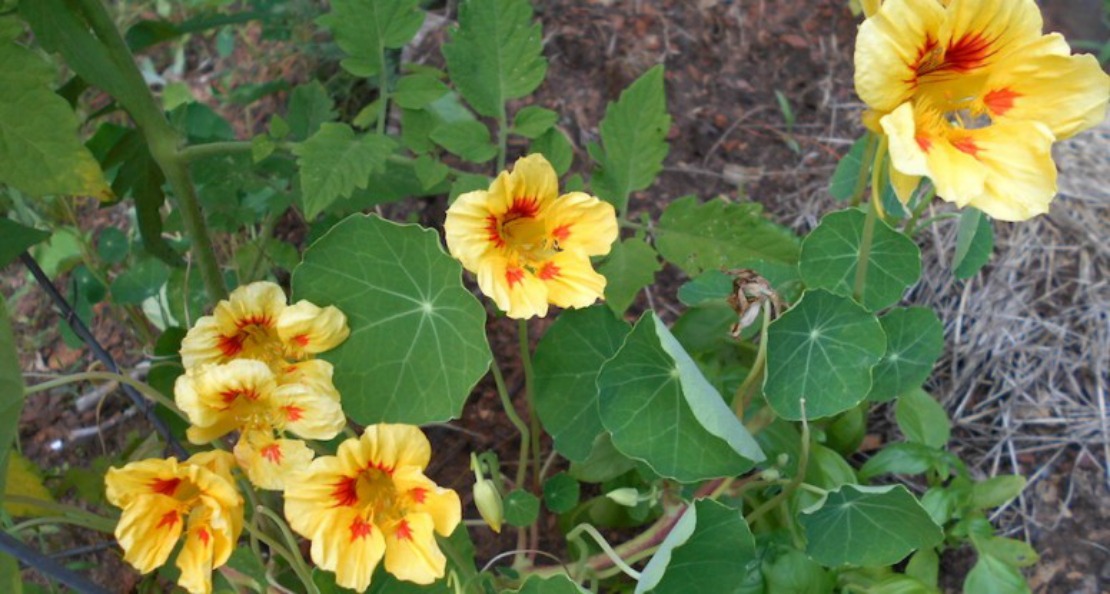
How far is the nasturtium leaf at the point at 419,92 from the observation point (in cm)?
125

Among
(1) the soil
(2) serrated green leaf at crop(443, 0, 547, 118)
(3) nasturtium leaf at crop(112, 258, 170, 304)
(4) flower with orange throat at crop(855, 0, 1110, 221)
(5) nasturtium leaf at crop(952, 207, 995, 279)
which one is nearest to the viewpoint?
(4) flower with orange throat at crop(855, 0, 1110, 221)

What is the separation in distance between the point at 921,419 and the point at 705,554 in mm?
441

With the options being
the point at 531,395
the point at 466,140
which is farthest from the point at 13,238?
the point at 531,395

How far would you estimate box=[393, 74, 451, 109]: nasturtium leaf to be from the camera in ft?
4.09

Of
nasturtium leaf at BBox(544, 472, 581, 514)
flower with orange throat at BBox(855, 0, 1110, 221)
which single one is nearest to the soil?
nasturtium leaf at BBox(544, 472, 581, 514)

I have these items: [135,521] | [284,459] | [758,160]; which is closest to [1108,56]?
[758,160]

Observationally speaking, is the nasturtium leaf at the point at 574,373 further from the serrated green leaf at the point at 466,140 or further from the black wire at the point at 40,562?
the black wire at the point at 40,562

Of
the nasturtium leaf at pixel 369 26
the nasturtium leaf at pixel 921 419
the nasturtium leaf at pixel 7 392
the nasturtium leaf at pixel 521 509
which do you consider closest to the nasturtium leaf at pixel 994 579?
the nasturtium leaf at pixel 921 419

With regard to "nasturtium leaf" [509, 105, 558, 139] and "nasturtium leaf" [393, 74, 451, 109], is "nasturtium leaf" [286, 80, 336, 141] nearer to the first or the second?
"nasturtium leaf" [393, 74, 451, 109]

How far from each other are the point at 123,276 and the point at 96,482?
32 centimetres

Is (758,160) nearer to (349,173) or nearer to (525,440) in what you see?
(525,440)

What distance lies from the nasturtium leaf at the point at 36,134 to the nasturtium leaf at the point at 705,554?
2.31 feet

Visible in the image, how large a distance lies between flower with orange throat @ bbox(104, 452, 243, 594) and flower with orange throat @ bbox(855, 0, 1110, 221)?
28.1 inches

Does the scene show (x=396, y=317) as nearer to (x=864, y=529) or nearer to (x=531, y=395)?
(x=531, y=395)
